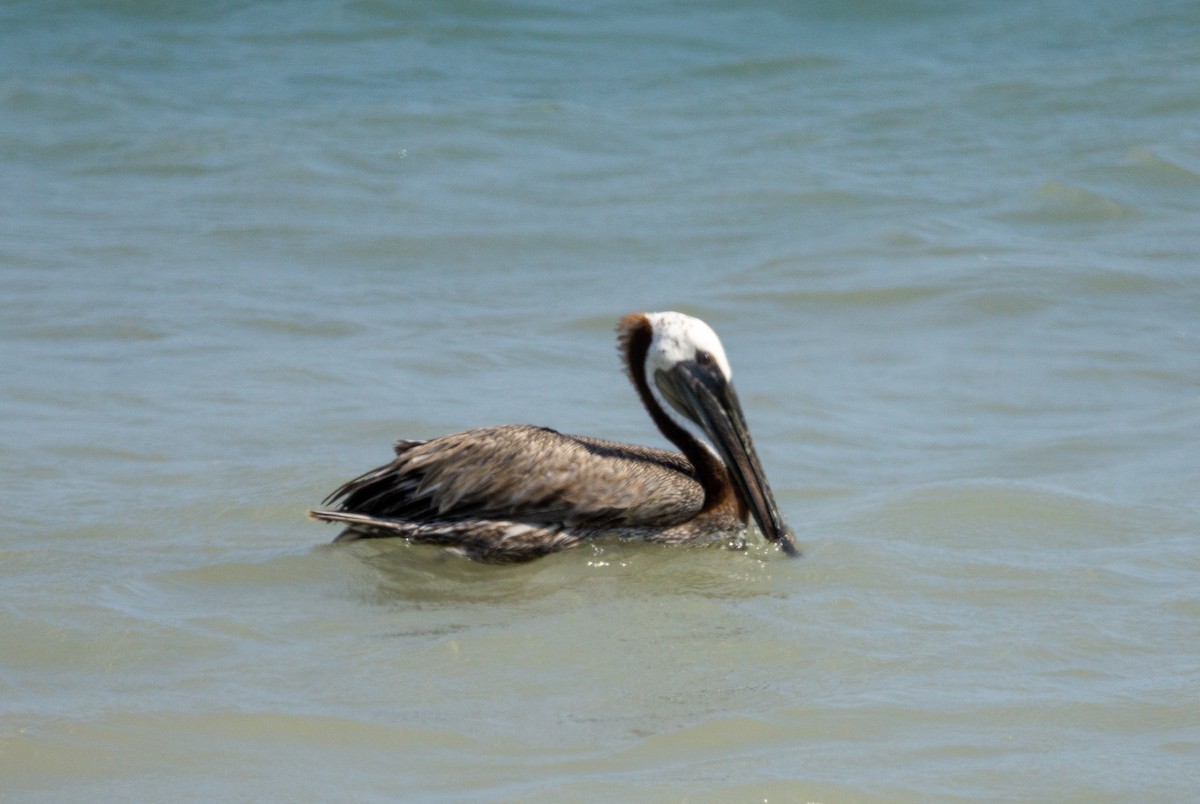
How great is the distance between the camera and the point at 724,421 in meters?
5.95

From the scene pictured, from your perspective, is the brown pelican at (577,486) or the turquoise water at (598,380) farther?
the brown pelican at (577,486)

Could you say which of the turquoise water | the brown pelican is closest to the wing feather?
the brown pelican

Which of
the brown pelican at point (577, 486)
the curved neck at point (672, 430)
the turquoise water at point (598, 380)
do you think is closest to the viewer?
the turquoise water at point (598, 380)

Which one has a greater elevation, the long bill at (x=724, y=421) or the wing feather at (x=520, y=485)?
the long bill at (x=724, y=421)

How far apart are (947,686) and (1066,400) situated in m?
3.84

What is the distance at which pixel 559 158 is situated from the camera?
1336cm

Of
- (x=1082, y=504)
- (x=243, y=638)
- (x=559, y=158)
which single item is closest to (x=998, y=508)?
(x=1082, y=504)

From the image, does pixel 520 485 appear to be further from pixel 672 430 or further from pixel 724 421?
pixel 724 421

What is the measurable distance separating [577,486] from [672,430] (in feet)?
1.59

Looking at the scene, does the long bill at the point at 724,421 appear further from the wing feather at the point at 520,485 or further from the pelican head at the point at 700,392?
the wing feather at the point at 520,485

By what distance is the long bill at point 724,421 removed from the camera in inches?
232

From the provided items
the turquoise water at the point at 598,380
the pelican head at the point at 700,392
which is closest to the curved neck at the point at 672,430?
the pelican head at the point at 700,392

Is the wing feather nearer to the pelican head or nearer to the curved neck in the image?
the curved neck

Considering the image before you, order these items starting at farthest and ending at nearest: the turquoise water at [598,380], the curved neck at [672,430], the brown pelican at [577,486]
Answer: the curved neck at [672,430]
the brown pelican at [577,486]
the turquoise water at [598,380]
